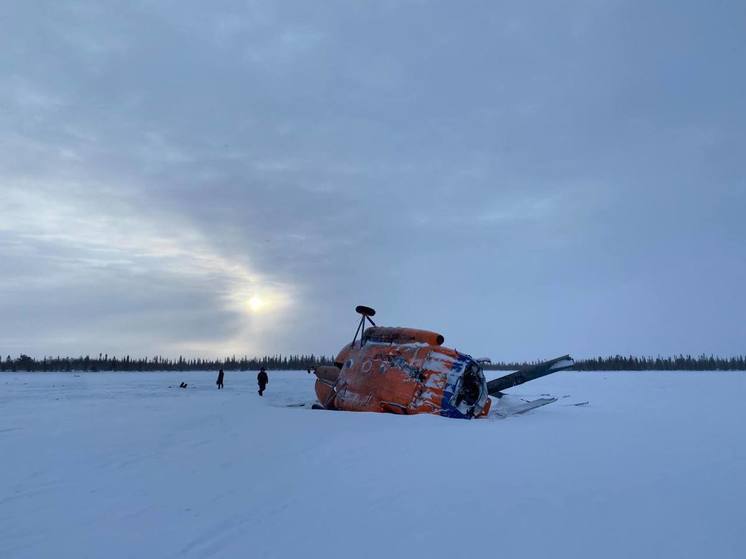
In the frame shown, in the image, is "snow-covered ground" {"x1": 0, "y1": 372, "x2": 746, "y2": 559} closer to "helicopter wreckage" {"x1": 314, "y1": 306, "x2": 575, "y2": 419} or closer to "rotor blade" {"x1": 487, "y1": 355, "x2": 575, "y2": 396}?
"helicopter wreckage" {"x1": 314, "y1": 306, "x2": 575, "y2": 419}

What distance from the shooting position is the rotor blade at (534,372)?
13469 millimetres

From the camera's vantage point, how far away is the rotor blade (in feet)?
44.2

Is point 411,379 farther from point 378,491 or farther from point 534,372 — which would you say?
point 378,491

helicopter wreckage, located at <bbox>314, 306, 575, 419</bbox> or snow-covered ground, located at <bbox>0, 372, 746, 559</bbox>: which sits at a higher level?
helicopter wreckage, located at <bbox>314, 306, 575, 419</bbox>

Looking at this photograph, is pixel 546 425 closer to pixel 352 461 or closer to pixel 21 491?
pixel 352 461

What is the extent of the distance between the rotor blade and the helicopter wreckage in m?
0.08

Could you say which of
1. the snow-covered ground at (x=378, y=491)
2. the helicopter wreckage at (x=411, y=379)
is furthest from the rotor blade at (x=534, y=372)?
the snow-covered ground at (x=378, y=491)

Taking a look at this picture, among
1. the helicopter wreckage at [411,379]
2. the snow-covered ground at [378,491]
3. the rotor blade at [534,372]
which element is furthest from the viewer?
the rotor blade at [534,372]

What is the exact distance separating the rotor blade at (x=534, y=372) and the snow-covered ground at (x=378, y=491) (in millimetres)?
5204

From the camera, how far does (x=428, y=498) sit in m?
4.34

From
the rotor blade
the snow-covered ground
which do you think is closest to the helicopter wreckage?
the rotor blade

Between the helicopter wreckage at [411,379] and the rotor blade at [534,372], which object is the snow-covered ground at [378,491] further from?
the rotor blade at [534,372]

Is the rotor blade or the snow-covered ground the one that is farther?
the rotor blade

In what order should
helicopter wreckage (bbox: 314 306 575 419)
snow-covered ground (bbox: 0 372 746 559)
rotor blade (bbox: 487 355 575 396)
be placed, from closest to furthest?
1. snow-covered ground (bbox: 0 372 746 559)
2. helicopter wreckage (bbox: 314 306 575 419)
3. rotor blade (bbox: 487 355 575 396)
